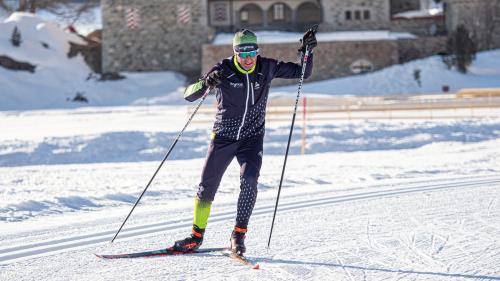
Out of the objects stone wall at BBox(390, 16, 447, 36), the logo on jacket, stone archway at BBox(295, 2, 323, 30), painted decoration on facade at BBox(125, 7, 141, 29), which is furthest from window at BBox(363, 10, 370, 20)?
the logo on jacket

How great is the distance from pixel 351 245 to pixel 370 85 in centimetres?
3152

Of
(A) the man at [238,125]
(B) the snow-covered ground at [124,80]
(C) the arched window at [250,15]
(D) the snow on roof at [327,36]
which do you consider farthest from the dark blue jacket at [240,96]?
(C) the arched window at [250,15]

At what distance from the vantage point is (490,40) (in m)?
43.5

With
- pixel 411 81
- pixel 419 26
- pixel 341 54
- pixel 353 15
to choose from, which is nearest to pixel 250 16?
pixel 353 15

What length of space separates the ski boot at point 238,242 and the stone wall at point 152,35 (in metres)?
39.6

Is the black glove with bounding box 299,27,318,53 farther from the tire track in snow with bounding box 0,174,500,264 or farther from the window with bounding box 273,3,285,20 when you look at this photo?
the window with bounding box 273,3,285,20

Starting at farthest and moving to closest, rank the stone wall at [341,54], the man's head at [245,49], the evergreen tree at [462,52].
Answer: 1. the stone wall at [341,54]
2. the evergreen tree at [462,52]
3. the man's head at [245,49]

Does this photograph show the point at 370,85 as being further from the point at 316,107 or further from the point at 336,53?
the point at 316,107

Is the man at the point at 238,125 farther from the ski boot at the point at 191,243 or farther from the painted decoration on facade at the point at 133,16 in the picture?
the painted decoration on facade at the point at 133,16

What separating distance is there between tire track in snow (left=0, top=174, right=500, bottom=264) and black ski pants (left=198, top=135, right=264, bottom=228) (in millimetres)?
1118

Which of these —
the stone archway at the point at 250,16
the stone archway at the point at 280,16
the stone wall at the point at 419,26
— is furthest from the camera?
the stone archway at the point at 250,16

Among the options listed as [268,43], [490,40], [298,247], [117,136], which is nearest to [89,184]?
[298,247]

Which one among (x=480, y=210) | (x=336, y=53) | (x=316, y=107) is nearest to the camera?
(x=480, y=210)

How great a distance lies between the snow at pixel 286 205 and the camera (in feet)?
18.4
